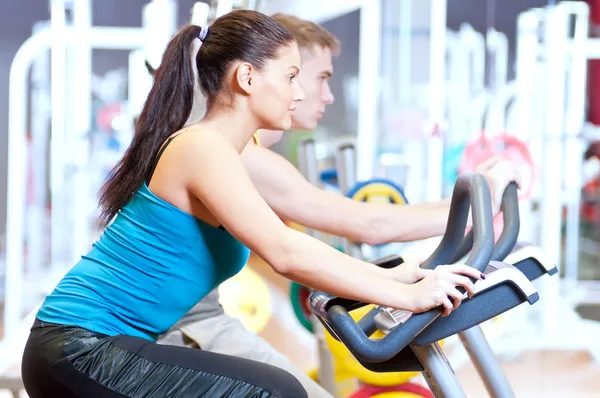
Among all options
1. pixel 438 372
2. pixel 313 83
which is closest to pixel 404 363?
pixel 438 372

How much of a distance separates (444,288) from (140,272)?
570 millimetres

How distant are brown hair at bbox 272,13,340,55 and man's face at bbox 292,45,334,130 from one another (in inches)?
0.6

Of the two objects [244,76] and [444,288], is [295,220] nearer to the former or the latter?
[244,76]

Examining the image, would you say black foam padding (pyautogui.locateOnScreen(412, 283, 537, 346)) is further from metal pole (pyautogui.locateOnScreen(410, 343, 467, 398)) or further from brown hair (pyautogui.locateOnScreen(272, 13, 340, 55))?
brown hair (pyautogui.locateOnScreen(272, 13, 340, 55))

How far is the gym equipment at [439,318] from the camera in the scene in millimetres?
1302

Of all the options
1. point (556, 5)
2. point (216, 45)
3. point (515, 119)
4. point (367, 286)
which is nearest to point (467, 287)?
point (367, 286)

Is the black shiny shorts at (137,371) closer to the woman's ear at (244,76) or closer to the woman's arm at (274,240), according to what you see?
the woman's arm at (274,240)

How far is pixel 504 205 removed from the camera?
1.63m

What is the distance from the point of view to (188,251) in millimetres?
1524

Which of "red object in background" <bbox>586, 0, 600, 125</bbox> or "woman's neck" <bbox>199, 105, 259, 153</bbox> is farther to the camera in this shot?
"red object in background" <bbox>586, 0, 600, 125</bbox>

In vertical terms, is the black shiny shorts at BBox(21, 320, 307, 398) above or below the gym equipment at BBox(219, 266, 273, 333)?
above

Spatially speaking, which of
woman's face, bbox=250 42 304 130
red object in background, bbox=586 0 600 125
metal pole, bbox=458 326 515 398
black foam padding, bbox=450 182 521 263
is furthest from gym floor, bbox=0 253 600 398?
woman's face, bbox=250 42 304 130

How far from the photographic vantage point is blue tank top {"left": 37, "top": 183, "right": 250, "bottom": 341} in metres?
1.51

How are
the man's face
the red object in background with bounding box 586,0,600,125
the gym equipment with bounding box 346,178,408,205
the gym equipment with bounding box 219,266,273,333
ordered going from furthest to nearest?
1. the red object in background with bounding box 586,0,600,125
2. the gym equipment with bounding box 219,266,273,333
3. the gym equipment with bounding box 346,178,408,205
4. the man's face
